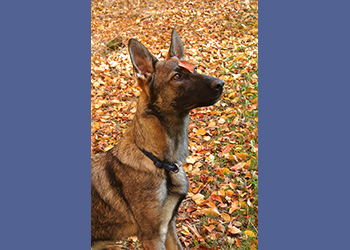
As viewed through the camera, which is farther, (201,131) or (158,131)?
(201,131)

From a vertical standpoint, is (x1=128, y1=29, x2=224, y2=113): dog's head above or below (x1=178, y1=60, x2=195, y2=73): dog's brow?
below

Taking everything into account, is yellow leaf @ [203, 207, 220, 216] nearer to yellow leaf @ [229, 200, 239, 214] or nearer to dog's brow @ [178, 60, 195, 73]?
yellow leaf @ [229, 200, 239, 214]

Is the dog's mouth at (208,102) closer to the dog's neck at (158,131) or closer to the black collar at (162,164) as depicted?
the dog's neck at (158,131)

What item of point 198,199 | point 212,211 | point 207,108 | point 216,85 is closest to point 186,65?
point 216,85

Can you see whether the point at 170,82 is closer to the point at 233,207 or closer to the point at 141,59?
the point at 141,59

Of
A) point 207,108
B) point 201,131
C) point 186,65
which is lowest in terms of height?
point 201,131

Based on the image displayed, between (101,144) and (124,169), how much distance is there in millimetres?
627

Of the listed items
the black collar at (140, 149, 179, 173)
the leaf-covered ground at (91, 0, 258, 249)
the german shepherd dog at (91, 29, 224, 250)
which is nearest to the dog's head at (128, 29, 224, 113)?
the german shepherd dog at (91, 29, 224, 250)

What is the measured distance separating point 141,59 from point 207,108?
1015 mm

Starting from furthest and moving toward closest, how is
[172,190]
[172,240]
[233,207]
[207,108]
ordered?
[207,108] < [233,207] < [172,240] < [172,190]

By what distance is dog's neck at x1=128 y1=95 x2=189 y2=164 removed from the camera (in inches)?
109

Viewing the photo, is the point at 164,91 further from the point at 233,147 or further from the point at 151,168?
the point at 233,147

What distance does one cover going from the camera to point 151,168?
9.19ft

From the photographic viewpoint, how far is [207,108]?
341 centimetres
